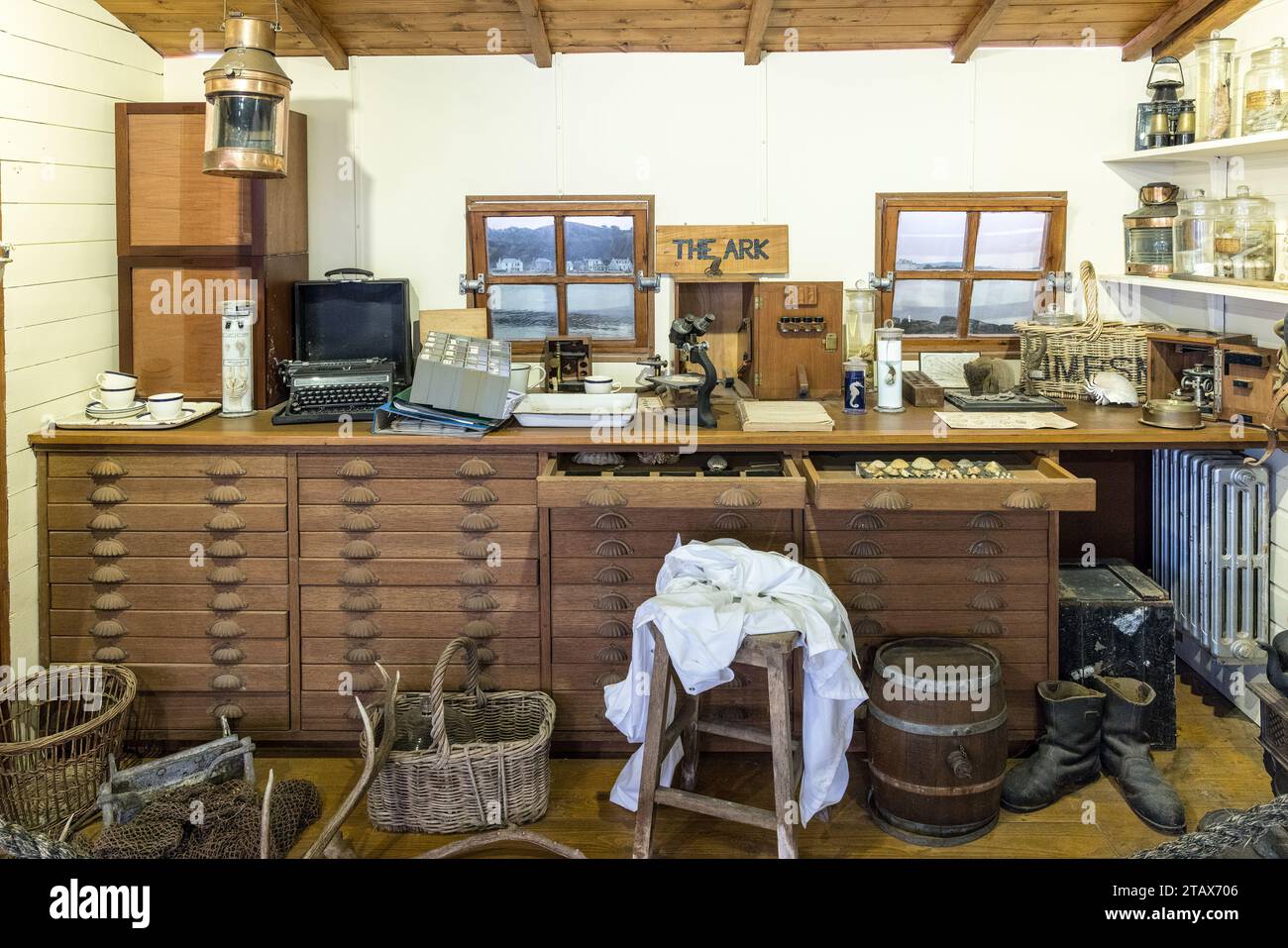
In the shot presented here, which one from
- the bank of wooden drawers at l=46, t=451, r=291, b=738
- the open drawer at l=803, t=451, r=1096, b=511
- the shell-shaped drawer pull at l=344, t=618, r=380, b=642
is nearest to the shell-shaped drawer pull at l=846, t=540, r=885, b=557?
the open drawer at l=803, t=451, r=1096, b=511

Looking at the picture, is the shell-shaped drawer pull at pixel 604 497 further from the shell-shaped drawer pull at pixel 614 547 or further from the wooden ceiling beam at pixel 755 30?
the wooden ceiling beam at pixel 755 30

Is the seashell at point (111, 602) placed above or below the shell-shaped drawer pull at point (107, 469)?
below

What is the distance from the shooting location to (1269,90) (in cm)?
392

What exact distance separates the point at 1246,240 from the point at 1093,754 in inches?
73.8

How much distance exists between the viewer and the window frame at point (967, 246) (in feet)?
15.9

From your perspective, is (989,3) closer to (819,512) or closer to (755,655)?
(819,512)

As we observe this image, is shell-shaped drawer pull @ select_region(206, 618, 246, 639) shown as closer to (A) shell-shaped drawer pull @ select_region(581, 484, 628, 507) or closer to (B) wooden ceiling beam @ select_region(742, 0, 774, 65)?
(A) shell-shaped drawer pull @ select_region(581, 484, 628, 507)

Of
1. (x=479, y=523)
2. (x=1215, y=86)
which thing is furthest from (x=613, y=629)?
(x=1215, y=86)

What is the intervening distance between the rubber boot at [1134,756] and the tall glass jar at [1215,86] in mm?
2088

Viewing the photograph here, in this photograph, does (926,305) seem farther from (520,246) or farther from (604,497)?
(604,497)

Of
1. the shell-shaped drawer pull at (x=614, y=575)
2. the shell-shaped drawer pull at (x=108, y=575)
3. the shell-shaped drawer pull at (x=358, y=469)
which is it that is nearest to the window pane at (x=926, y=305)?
the shell-shaped drawer pull at (x=614, y=575)
